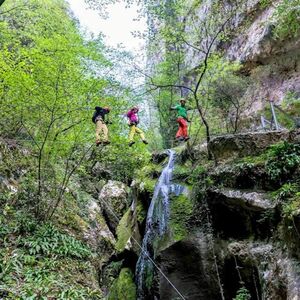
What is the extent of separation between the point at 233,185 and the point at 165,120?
40.2ft

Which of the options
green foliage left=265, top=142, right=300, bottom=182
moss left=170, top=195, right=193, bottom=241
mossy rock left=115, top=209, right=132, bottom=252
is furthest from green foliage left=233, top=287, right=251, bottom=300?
mossy rock left=115, top=209, right=132, bottom=252

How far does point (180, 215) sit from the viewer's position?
8078 mm

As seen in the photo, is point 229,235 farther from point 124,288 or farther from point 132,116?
point 132,116

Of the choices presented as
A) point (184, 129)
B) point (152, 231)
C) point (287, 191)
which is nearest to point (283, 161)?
point (287, 191)

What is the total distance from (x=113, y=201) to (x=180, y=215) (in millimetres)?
7225

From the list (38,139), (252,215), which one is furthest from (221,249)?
(38,139)

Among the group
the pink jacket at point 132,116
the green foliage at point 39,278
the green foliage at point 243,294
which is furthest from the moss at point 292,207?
the pink jacket at point 132,116

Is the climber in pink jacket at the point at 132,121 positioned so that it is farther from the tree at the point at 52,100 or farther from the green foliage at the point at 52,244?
the green foliage at the point at 52,244

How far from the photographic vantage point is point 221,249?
23.2 feet

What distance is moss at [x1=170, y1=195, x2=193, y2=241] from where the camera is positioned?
7.73 metres

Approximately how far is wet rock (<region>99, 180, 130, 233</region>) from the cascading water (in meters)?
4.88

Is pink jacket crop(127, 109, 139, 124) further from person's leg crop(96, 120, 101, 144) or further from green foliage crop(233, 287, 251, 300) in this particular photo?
green foliage crop(233, 287, 251, 300)

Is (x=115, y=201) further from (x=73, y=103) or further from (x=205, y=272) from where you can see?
(x=205, y=272)

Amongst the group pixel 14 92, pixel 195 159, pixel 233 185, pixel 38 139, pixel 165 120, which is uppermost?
pixel 165 120
